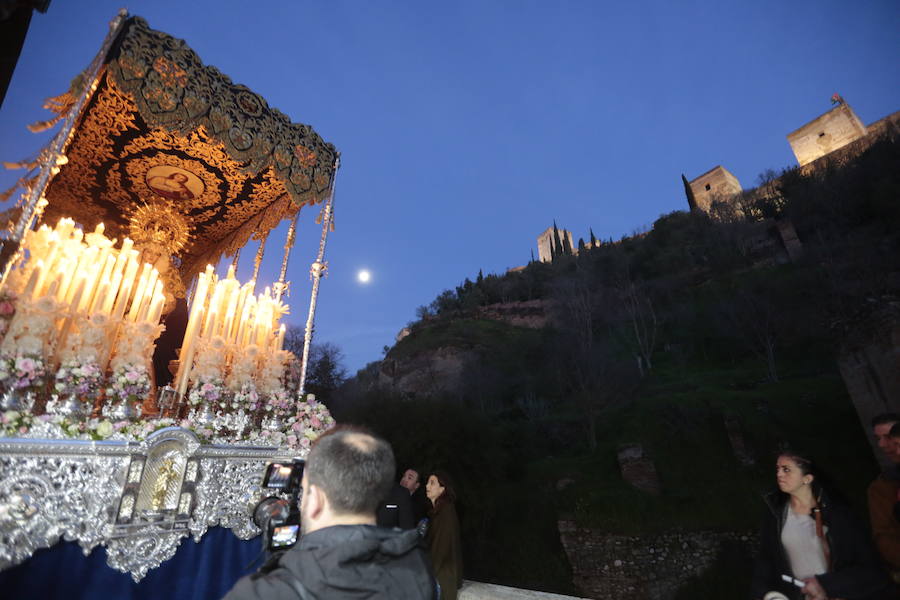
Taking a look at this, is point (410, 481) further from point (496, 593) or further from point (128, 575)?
point (128, 575)

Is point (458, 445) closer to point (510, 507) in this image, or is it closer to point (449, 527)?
point (510, 507)

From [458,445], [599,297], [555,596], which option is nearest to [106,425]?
[555,596]

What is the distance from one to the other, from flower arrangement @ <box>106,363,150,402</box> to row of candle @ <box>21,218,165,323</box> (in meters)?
0.85

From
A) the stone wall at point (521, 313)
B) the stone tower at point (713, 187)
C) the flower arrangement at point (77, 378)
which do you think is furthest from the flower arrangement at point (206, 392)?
the stone tower at point (713, 187)

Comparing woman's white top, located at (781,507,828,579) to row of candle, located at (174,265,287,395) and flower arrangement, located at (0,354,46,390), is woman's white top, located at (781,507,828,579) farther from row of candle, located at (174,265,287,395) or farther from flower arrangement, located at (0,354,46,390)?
flower arrangement, located at (0,354,46,390)

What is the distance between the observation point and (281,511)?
223cm

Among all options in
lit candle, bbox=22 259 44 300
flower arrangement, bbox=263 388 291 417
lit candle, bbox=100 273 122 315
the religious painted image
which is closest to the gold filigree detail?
the religious painted image

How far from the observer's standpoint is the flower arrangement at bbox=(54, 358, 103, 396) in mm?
3443

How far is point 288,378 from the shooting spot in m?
5.79

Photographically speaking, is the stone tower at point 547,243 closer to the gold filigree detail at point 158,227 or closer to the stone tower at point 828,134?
the stone tower at point 828,134

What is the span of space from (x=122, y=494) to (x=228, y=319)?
264 cm

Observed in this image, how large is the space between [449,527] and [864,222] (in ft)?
126

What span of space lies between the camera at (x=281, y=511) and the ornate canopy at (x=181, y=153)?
4.64 m

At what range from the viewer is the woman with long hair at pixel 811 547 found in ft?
8.32
